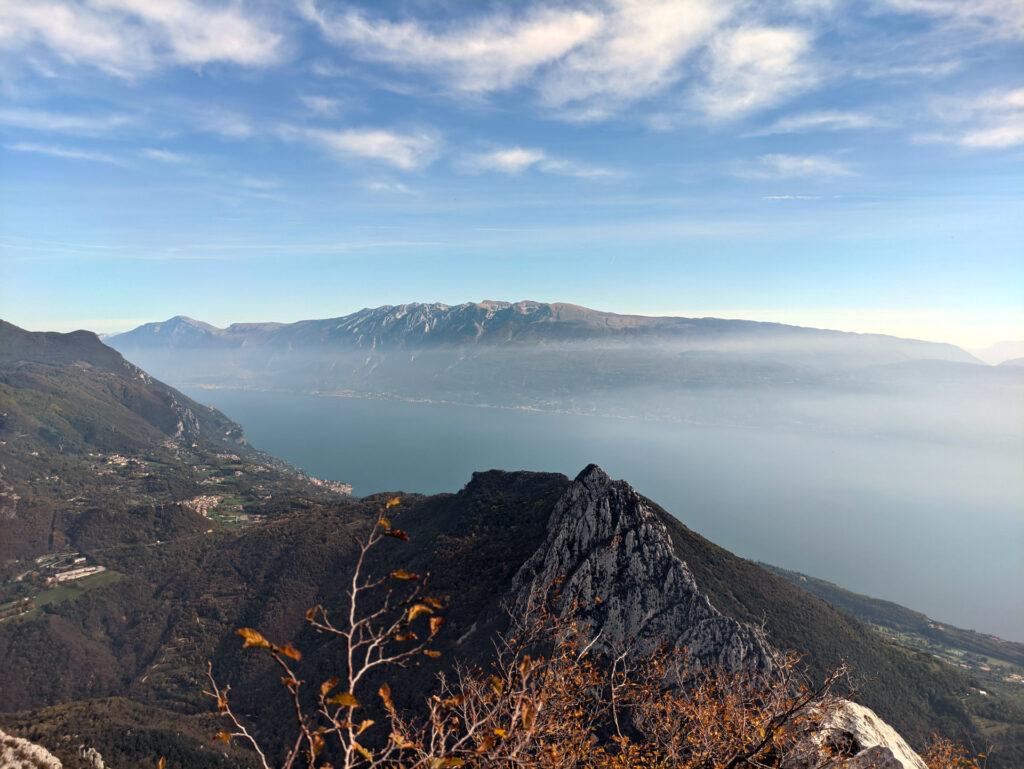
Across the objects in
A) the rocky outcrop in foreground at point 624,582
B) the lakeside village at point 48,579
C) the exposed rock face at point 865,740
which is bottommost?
the lakeside village at point 48,579

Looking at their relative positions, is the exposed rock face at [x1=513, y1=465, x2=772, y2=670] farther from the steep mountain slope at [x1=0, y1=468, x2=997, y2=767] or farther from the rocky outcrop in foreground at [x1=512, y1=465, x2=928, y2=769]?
the steep mountain slope at [x1=0, y1=468, x2=997, y2=767]

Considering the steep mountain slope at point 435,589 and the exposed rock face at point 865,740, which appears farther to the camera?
the steep mountain slope at point 435,589

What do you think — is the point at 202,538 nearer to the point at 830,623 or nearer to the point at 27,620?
the point at 27,620

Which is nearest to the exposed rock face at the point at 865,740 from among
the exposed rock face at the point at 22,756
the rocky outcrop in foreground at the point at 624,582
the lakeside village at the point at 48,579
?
the rocky outcrop in foreground at the point at 624,582

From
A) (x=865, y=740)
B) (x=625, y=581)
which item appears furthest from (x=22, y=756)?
(x=865, y=740)

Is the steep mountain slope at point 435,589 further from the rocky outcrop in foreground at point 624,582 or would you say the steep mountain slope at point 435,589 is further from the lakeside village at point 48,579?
the lakeside village at point 48,579

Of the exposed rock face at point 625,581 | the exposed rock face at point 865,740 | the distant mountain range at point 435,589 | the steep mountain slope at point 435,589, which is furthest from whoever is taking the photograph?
the steep mountain slope at point 435,589

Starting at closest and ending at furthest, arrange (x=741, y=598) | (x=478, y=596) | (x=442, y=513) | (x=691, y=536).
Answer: (x=478, y=596) → (x=741, y=598) → (x=691, y=536) → (x=442, y=513)

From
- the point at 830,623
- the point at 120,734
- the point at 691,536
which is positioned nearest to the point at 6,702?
the point at 120,734

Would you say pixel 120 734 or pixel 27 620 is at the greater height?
pixel 120 734
